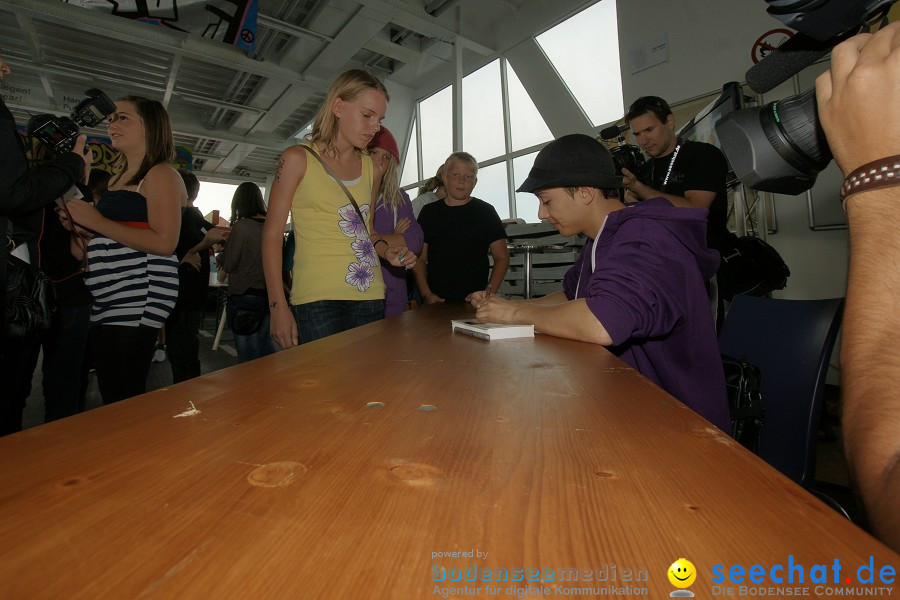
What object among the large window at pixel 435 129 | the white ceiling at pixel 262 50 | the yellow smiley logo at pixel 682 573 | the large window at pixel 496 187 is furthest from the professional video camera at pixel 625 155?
the large window at pixel 435 129

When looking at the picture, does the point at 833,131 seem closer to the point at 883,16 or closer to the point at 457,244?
the point at 883,16

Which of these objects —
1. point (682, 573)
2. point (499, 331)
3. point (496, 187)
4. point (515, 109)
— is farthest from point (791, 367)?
point (496, 187)

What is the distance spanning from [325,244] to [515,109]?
20.9ft

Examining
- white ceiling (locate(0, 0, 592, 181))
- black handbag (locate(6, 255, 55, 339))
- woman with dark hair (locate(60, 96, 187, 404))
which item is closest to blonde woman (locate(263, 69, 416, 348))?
woman with dark hair (locate(60, 96, 187, 404))

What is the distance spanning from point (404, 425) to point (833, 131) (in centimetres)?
51

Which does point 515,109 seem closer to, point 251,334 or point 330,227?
point 251,334

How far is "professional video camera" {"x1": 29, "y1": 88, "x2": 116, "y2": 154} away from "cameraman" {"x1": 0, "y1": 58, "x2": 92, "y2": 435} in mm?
265

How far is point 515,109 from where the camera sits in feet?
23.1

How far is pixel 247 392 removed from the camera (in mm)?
566

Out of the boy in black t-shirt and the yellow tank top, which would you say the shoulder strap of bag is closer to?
the yellow tank top

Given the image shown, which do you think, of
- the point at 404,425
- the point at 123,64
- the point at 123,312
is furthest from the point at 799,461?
the point at 123,64

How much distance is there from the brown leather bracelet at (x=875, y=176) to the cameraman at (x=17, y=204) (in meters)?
1.41

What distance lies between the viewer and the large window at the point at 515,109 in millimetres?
5578

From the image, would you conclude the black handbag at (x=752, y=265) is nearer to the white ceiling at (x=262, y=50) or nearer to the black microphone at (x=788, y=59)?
the black microphone at (x=788, y=59)
